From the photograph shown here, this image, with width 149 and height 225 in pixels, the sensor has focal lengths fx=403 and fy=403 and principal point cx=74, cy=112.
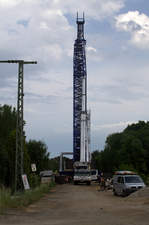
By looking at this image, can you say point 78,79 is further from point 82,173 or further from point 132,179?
point 132,179

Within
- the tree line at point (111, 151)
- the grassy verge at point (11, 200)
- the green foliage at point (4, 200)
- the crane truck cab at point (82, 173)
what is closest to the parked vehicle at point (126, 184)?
the grassy verge at point (11, 200)

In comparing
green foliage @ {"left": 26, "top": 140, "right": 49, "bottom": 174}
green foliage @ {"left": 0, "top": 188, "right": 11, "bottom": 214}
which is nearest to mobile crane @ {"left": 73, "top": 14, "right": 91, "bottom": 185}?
green foliage @ {"left": 26, "top": 140, "right": 49, "bottom": 174}

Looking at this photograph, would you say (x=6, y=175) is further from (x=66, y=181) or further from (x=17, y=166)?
(x=17, y=166)

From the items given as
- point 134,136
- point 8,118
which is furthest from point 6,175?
point 134,136

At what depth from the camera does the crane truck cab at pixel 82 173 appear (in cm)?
5069

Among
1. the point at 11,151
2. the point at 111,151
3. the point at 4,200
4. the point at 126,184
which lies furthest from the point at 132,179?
the point at 111,151

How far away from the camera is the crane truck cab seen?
166ft

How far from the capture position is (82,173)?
50.7 m

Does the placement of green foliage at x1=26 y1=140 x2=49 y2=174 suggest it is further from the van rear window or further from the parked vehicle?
the van rear window

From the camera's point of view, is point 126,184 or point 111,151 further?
point 111,151

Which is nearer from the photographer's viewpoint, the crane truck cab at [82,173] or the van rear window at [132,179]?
the van rear window at [132,179]

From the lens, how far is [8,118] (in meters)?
52.6

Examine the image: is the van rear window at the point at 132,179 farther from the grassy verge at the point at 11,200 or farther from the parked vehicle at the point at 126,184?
the grassy verge at the point at 11,200

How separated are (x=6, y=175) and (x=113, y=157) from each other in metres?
28.8
